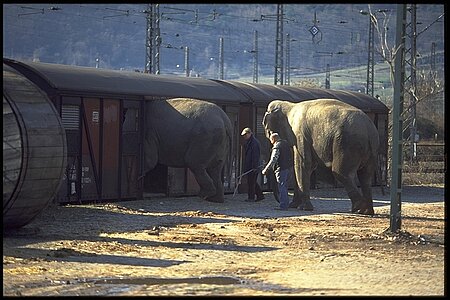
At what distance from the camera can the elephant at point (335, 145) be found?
2247 cm

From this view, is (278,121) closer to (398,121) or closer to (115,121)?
(115,121)

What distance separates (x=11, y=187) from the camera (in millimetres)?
16031

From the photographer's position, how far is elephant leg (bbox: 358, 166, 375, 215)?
22.5 m

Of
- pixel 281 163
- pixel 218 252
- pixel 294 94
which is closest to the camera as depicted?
pixel 218 252

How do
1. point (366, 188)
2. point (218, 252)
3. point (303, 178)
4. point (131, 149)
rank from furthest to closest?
point (131, 149)
point (303, 178)
point (366, 188)
point (218, 252)

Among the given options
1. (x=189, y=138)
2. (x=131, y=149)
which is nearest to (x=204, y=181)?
(x=189, y=138)

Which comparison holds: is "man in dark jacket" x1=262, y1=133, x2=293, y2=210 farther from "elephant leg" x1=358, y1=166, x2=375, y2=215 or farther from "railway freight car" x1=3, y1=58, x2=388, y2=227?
"railway freight car" x1=3, y1=58, x2=388, y2=227

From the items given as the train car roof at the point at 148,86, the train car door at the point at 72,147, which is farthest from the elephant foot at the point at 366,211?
the train car door at the point at 72,147

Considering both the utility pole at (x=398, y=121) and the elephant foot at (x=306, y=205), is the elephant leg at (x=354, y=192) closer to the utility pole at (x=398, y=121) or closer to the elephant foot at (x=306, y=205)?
the elephant foot at (x=306, y=205)

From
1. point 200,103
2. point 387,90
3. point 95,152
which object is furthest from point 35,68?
point 387,90

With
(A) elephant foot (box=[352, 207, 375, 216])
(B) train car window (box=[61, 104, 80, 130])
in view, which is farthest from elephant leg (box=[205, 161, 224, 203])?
(B) train car window (box=[61, 104, 80, 130])

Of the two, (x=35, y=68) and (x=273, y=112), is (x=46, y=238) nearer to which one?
(x=35, y=68)

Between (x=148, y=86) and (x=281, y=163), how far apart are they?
3.81 metres

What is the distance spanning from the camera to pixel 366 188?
22.9 metres
